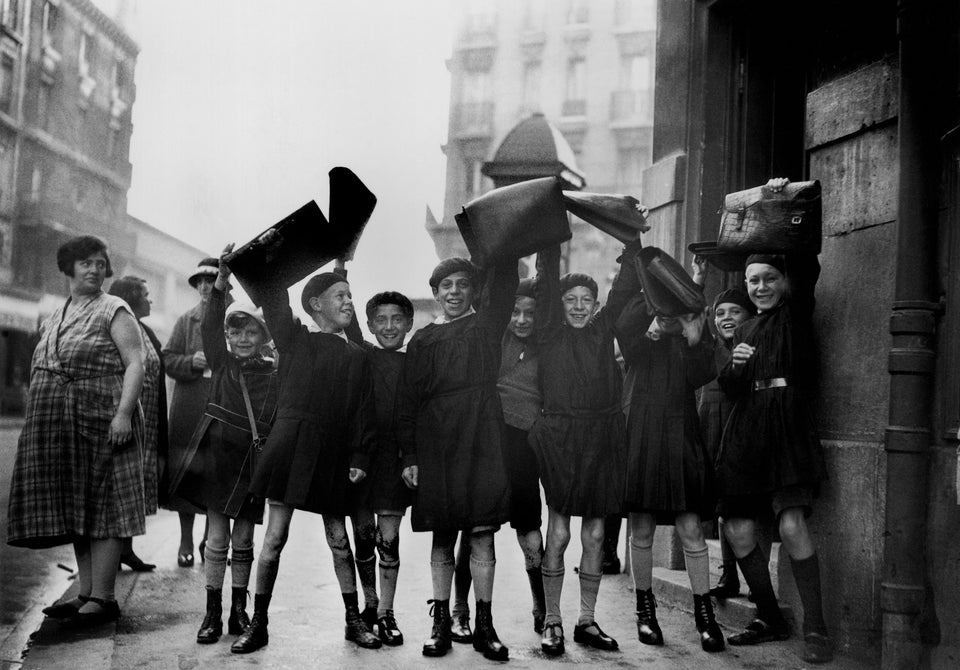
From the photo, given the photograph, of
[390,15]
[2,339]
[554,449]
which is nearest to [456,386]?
[554,449]

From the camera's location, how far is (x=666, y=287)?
5.04 metres

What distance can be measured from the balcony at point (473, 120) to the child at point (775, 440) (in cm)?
3319

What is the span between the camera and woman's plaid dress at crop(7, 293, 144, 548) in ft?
17.4

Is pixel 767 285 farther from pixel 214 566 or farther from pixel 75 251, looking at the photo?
pixel 75 251

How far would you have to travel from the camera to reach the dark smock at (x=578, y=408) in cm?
508

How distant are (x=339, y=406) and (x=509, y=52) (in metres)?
34.8

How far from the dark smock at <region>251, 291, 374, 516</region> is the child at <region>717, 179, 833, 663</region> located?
70.5 inches

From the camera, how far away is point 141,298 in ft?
23.4

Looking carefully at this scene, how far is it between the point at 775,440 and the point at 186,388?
13.8 ft

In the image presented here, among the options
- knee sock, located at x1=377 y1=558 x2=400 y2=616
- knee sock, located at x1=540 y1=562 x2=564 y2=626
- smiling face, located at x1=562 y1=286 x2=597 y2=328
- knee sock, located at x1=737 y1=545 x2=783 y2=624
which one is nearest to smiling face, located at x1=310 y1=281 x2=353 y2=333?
smiling face, located at x1=562 y1=286 x2=597 y2=328

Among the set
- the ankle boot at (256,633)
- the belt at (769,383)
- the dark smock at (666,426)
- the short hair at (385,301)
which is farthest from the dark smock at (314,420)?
the belt at (769,383)

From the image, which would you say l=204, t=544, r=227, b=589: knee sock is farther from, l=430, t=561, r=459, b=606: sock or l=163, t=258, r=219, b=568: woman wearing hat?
l=163, t=258, r=219, b=568: woman wearing hat

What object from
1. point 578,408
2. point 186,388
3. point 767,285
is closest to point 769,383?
point 767,285

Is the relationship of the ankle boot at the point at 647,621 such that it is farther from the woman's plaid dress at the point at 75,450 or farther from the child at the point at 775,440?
the woman's plaid dress at the point at 75,450
